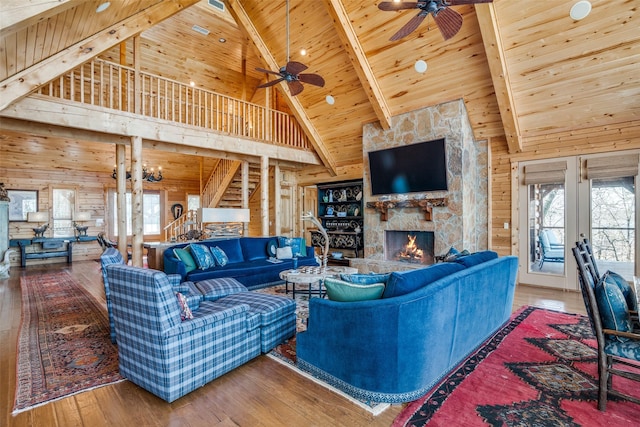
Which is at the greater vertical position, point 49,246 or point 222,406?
point 49,246

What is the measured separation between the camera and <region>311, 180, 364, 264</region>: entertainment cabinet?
8125 mm

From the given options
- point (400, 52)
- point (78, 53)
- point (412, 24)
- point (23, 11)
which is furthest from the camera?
point (400, 52)

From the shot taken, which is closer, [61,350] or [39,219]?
[61,350]

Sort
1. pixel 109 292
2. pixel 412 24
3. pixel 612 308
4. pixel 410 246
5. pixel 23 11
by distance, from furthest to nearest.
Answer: pixel 410 246, pixel 412 24, pixel 109 292, pixel 23 11, pixel 612 308

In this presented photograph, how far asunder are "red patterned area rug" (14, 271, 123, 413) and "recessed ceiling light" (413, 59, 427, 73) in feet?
19.0

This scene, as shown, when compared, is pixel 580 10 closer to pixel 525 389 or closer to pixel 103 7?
pixel 525 389

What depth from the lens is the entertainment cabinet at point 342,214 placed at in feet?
26.7

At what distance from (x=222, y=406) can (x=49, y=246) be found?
9.23m

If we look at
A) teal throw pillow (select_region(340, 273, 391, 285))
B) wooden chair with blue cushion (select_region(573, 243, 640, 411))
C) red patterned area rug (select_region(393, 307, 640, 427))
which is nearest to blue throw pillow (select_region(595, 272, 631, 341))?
wooden chair with blue cushion (select_region(573, 243, 640, 411))

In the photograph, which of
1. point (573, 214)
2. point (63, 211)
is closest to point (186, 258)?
point (573, 214)

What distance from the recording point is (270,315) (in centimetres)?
291

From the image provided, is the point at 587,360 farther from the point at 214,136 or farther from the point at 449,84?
the point at 214,136

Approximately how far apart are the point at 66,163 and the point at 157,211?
9.71ft

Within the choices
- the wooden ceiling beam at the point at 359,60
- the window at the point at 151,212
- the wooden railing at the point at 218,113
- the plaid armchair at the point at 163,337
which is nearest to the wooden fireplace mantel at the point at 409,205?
the wooden ceiling beam at the point at 359,60
